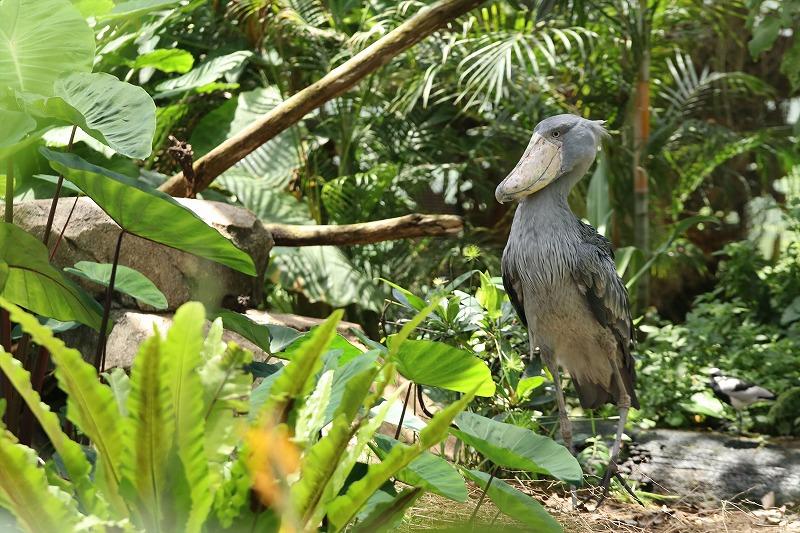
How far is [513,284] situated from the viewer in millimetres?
3592

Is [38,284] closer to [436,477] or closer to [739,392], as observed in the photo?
[436,477]

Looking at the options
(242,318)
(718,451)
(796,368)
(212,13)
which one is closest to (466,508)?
(242,318)

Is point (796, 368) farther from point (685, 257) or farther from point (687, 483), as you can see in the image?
point (685, 257)

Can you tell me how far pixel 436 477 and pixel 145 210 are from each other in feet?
2.80

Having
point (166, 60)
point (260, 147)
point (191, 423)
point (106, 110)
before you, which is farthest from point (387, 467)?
point (260, 147)

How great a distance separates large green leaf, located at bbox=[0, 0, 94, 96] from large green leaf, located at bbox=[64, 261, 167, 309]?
62cm

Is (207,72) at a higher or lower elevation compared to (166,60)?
lower

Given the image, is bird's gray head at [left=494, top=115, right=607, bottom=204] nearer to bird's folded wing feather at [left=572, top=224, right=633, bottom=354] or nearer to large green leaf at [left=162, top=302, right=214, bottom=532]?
bird's folded wing feather at [left=572, top=224, right=633, bottom=354]

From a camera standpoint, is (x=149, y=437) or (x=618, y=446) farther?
(x=618, y=446)

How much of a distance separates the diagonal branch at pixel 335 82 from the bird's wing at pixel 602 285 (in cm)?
134

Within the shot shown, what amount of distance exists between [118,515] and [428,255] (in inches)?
213

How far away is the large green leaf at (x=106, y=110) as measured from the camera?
2.14 m

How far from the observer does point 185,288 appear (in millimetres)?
4062

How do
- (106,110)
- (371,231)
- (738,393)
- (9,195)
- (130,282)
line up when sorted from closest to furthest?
1. (9,195)
2. (106,110)
3. (130,282)
4. (371,231)
5. (738,393)
